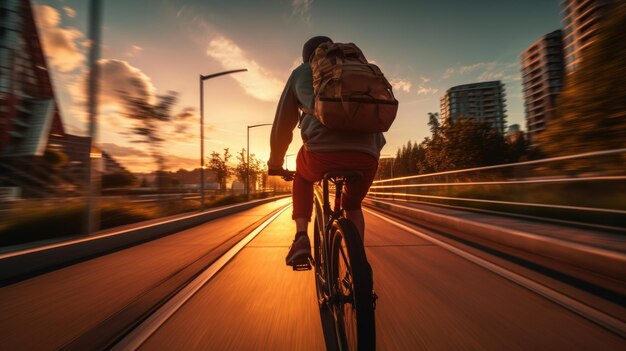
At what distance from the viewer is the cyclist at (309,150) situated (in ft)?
6.18

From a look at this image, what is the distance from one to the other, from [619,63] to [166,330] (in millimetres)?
11830

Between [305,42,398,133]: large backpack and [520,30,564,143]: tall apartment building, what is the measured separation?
112m

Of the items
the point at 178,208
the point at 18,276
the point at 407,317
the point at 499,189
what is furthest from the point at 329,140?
the point at 178,208

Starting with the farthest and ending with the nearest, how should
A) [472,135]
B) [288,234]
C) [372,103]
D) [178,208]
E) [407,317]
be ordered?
1. [472,135]
2. [178,208]
3. [288,234]
4. [407,317]
5. [372,103]

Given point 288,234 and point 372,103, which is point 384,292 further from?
point 288,234

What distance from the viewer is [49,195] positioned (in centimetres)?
788

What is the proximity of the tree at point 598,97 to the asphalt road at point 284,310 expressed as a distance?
7.91m

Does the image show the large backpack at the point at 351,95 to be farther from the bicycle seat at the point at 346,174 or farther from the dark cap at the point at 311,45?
the dark cap at the point at 311,45

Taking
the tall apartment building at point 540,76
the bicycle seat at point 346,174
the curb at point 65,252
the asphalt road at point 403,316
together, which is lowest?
the asphalt road at point 403,316

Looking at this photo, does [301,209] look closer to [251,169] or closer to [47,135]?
[47,135]

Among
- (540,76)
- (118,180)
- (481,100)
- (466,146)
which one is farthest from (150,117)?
(481,100)

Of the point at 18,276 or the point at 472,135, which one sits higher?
the point at 472,135

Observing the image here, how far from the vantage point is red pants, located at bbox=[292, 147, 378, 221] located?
190 centimetres

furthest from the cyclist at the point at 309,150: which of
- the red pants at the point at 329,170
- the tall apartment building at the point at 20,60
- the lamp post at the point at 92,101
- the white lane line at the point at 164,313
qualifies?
the tall apartment building at the point at 20,60
